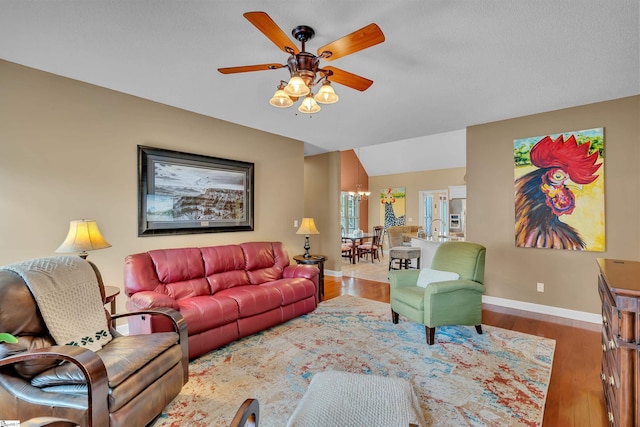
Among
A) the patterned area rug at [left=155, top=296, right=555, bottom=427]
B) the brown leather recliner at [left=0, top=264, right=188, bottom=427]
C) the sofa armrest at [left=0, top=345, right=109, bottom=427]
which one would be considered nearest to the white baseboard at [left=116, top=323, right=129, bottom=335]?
the patterned area rug at [left=155, top=296, right=555, bottom=427]

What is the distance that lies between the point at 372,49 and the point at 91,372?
2.86 m

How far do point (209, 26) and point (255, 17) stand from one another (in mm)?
826

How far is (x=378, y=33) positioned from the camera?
1.63 meters

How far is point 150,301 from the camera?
247cm

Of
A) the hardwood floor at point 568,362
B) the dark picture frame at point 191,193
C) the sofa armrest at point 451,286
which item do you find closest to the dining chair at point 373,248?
the hardwood floor at point 568,362

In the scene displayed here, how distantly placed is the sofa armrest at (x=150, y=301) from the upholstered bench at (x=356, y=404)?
1.52 meters

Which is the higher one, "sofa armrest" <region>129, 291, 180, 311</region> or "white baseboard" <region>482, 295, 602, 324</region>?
"sofa armrest" <region>129, 291, 180, 311</region>

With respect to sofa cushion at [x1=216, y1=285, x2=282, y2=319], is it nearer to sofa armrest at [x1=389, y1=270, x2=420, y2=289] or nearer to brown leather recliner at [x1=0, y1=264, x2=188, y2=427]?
brown leather recliner at [x1=0, y1=264, x2=188, y2=427]

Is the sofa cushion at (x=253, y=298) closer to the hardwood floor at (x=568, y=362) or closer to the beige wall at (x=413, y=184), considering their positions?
the hardwood floor at (x=568, y=362)

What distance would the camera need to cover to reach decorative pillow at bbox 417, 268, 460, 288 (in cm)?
328

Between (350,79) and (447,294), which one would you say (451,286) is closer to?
(447,294)

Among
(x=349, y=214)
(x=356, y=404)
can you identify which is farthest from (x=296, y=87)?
(x=349, y=214)

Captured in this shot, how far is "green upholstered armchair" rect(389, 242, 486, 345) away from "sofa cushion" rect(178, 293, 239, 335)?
1.89 metres

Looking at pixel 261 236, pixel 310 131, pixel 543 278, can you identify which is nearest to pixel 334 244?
pixel 261 236
